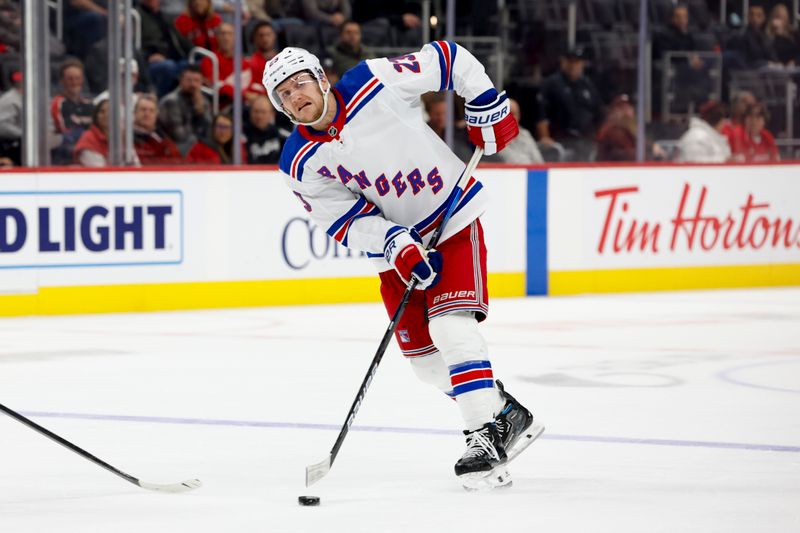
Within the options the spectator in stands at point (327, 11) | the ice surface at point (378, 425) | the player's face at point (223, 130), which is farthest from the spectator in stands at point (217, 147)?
the ice surface at point (378, 425)

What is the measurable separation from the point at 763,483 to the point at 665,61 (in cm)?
669

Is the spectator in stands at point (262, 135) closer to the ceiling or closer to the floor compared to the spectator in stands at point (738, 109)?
closer to the floor

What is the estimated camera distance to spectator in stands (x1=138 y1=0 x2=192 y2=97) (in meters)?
8.45

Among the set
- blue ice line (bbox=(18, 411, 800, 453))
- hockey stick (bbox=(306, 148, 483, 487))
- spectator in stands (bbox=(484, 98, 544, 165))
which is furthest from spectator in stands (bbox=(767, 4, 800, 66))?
hockey stick (bbox=(306, 148, 483, 487))

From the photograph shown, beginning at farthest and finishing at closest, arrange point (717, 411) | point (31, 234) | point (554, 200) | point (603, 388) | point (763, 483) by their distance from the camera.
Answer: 1. point (554, 200)
2. point (31, 234)
3. point (603, 388)
4. point (717, 411)
5. point (763, 483)

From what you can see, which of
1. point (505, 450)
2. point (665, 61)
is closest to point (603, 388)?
point (505, 450)

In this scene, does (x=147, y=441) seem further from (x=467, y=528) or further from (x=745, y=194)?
(x=745, y=194)

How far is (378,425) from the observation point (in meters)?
4.52

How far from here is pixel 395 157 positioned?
146 inches

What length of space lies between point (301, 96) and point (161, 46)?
5068mm

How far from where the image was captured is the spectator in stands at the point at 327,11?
9.41 m

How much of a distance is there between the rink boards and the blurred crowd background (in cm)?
41

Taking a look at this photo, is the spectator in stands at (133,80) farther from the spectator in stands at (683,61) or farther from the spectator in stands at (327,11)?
the spectator in stands at (683,61)

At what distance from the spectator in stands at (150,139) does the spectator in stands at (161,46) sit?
0.54 feet
